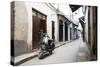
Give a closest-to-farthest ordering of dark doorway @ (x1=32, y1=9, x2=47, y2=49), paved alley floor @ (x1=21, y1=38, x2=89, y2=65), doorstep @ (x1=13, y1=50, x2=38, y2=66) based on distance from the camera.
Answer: doorstep @ (x1=13, y1=50, x2=38, y2=66)
dark doorway @ (x1=32, y1=9, x2=47, y2=49)
paved alley floor @ (x1=21, y1=38, x2=89, y2=65)

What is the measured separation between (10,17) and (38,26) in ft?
1.24

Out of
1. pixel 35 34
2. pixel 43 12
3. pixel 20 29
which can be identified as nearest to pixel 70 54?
pixel 35 34

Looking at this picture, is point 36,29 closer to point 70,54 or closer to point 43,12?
point 43,12

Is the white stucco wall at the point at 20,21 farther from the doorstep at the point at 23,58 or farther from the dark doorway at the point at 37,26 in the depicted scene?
the doorstep at the point at 23,58

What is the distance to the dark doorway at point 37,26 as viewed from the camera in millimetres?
2195

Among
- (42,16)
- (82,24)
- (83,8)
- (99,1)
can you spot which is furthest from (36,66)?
(99,1)

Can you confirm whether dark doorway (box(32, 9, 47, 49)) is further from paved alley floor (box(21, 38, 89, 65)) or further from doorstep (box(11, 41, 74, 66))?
paved alley floor (box(21, 38, 89, 65))

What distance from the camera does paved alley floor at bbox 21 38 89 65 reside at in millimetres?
2309

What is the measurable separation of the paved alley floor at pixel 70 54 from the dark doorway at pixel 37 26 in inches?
8.9

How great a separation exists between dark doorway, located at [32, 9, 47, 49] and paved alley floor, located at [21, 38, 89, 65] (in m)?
0.23

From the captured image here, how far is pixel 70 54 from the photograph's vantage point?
2447 millimetres

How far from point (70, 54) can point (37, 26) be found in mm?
641

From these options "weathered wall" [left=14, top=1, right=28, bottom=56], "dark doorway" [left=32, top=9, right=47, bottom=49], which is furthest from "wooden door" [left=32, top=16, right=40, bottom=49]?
"weathered wall" [left=14, top=1, right=28, bottom=56]

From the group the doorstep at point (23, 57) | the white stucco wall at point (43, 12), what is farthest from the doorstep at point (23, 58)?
the white stucco wall at point (43, 12)
